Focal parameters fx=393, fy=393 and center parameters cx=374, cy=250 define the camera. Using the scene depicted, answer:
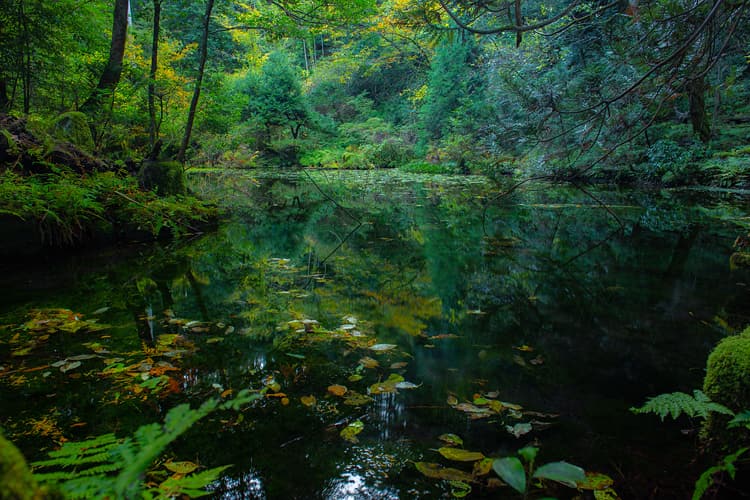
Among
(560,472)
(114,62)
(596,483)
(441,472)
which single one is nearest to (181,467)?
(441,472)

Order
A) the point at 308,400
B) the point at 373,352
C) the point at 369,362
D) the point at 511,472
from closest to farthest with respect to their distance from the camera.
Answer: the point at 511,472
the point at 308,400
the point at 369,362
the point at 373,352

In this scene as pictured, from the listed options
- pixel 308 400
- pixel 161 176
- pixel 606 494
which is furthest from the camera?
pixel 161 176

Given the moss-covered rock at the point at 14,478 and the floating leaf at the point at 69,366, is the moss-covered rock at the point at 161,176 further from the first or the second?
the moss-covered rock at the point at 14,478

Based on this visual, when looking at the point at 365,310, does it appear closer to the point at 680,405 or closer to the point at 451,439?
the point at 451,439

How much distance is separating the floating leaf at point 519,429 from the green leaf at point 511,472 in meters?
1.14

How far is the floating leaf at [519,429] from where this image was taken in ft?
6.00

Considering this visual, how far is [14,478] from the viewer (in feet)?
1.56

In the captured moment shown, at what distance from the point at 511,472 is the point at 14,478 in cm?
79

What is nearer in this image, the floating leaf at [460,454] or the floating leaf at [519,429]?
the floating leaf at [460,454]

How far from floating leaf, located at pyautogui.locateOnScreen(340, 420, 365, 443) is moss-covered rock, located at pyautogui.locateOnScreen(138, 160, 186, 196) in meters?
5.75

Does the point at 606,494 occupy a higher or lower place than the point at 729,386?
lower

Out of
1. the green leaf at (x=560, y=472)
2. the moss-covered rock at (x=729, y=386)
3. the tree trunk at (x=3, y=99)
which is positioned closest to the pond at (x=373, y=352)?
the moss-covered rock at (x=729, y=386)

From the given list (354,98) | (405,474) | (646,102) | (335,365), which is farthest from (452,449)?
(354,98)

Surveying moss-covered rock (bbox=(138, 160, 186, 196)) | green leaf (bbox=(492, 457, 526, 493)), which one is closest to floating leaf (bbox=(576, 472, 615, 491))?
green leaf (bbox=(492, 457, 526, 493))
